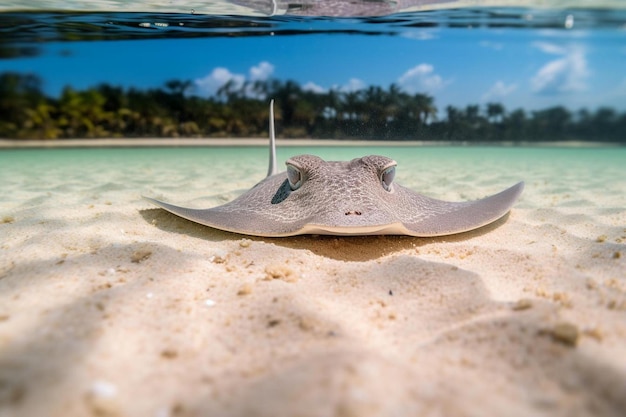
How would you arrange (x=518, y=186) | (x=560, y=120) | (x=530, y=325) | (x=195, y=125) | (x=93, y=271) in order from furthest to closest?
(x=560, y=120) < (x=195, y=125) < (x=518, y=186) < (x=93, y=271) < (x=530, y=325)

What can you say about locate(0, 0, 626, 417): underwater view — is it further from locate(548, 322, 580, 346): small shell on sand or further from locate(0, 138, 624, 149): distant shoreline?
locate(0, 138, 624, 149): distant shoreline

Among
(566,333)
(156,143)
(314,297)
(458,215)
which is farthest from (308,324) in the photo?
(156,143)

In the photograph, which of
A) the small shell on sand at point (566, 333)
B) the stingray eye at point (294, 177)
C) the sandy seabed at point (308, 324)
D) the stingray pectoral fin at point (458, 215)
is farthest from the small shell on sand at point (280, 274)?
the small shell on sand at point (566, 333)

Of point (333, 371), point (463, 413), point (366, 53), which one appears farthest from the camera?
point (366, 53)

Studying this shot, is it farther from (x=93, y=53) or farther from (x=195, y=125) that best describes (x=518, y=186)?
(x=93, y=53)

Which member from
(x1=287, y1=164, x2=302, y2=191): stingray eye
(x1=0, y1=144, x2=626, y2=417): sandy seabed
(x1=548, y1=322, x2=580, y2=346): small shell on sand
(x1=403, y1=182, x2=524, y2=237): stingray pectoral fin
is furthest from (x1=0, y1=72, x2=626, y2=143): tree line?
(x1=548, y1=322, x2=580, y2=346): small shell on sand

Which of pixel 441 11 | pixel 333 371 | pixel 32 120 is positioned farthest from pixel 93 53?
pixel 333 371

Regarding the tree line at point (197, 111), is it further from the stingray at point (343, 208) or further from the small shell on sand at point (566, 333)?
the small shell on sand at point (566, 333)
